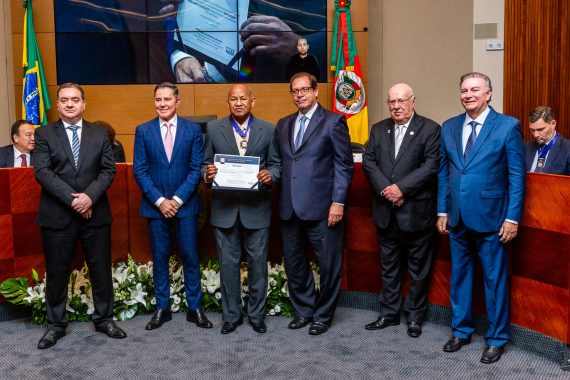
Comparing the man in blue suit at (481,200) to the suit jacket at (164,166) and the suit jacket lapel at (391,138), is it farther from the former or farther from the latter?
the suit jacket at (164,166)

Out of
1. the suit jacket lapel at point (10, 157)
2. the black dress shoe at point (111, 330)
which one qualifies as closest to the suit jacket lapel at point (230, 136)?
the black dress shoe at point (111, 330)

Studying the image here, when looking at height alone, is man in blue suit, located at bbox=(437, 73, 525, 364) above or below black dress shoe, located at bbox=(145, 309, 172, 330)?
above

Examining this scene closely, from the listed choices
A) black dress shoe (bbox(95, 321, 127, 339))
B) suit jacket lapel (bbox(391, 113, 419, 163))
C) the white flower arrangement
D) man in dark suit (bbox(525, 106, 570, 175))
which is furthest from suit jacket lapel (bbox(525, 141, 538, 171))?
black dress shoe (bbox(95, 321, 127, 339))

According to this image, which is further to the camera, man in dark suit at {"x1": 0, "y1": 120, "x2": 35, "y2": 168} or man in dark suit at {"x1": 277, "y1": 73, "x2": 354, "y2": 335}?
man in dark suit at {"x1": 0, "y1": 120, "x2": 35, "y2": 168}

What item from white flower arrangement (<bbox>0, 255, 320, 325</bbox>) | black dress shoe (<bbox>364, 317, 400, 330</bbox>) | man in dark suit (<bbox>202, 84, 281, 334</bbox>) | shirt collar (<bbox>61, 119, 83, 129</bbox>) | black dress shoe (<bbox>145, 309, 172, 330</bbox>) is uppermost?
shirt collar (<bbox>61, 119, 83, 129</bbox>)

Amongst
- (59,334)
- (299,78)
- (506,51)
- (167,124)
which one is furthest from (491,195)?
(506,51)

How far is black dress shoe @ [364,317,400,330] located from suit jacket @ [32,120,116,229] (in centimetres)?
186

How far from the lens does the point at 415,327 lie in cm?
384

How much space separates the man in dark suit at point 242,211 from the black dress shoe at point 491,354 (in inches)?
53.1

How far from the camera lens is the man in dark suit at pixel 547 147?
477 centimetres

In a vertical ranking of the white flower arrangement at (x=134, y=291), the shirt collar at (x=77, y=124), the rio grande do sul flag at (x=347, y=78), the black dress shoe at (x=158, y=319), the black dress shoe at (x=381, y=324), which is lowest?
the black dress shoe at (x=381, y=324)

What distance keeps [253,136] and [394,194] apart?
0.96 meters

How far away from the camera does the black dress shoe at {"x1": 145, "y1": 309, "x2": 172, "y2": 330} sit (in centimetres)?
397

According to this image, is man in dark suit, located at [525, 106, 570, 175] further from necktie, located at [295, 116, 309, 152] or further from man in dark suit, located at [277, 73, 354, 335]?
necktie, located at [295, 116, 309, 152]
